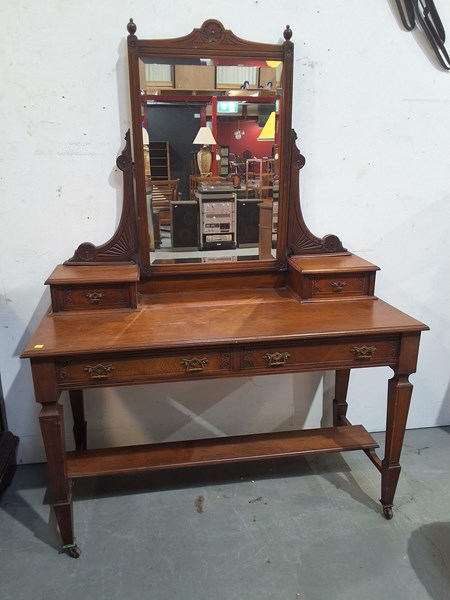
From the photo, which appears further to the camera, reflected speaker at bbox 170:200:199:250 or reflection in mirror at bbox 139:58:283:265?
reflected speaker at bbox 170:200:199:250

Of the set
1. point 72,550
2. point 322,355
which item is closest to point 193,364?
point 322,355

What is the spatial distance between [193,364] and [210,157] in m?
0.84

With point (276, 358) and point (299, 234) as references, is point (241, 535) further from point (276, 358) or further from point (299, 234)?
point (299, 234)

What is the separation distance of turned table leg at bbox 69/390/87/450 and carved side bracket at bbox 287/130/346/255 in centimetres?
115

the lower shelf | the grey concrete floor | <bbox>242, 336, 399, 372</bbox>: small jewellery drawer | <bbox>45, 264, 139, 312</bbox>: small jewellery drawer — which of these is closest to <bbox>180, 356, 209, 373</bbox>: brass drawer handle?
<bbox>242, 336, 399, 372</bbox>: small jewellery drawer

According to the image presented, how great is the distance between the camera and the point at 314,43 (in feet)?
6.18

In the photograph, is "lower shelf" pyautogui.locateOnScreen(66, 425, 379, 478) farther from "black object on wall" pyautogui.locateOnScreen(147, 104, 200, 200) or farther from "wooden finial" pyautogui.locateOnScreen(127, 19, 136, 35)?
"wooden finial" pyautogui.locateOnScreen(127, 19, 136, 35)

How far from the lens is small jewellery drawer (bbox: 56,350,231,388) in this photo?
1529mm

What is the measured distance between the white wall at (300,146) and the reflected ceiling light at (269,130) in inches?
4.9

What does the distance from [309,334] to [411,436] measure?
1251 millimetres

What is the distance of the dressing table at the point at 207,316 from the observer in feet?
5.13

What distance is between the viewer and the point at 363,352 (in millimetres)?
1665

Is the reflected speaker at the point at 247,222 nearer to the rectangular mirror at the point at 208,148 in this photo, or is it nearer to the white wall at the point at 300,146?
the rectangular mirror at the point at 208,148

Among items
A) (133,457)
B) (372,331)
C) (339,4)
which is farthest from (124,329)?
(339,4)
